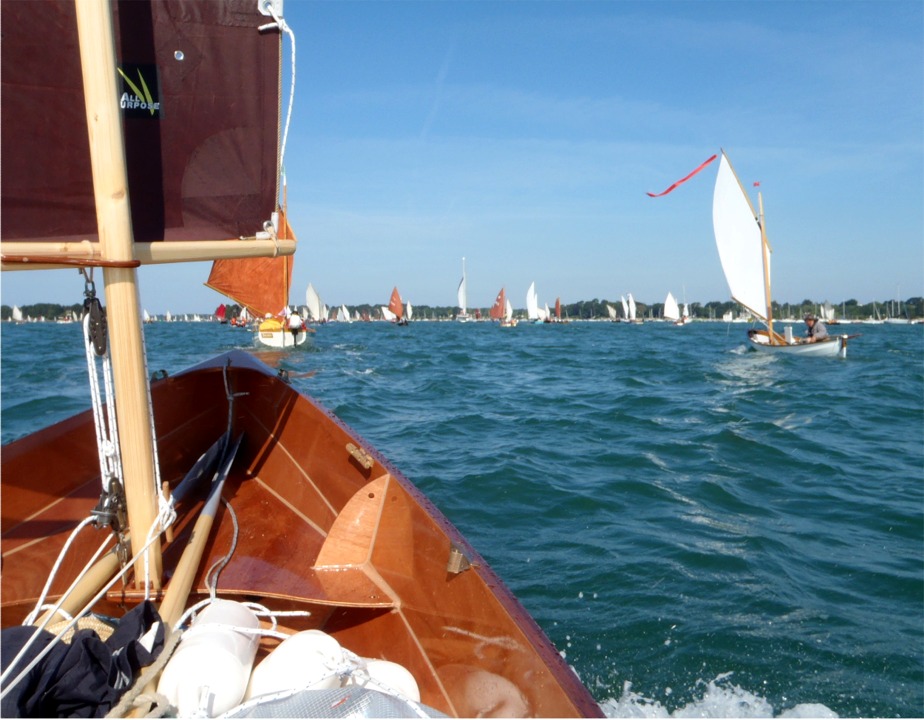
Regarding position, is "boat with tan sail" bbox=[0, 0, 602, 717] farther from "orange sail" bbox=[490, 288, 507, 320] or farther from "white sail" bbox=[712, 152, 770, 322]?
"orange sail" bbox=[490, 288, 507, 320]

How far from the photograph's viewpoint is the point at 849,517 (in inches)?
226

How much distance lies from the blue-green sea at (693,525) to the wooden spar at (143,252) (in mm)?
2664

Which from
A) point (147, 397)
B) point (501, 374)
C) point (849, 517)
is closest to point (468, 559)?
point (147, 397)

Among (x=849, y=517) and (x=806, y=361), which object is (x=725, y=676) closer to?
(x=849, y=517)

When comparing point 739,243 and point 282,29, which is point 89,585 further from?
point 739,243

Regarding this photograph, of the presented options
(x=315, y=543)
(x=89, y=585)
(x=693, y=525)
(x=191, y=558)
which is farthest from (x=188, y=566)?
(x=693, y=525)

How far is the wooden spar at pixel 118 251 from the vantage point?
2012 millimetres

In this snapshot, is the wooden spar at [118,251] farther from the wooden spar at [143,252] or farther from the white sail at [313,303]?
the white sail at [313,303]

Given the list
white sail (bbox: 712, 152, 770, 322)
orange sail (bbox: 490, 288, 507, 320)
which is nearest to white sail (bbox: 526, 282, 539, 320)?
orange sail (bbox: 490, 288, 507, 320)

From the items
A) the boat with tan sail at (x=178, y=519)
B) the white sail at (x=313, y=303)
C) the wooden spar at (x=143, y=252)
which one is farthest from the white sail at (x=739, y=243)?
the white sail at (x=313, y=303)

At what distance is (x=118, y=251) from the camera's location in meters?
2.12

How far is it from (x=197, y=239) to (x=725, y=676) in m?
3.38

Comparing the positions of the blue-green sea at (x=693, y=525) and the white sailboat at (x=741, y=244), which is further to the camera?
the white sailboat at (x=741, y=244)

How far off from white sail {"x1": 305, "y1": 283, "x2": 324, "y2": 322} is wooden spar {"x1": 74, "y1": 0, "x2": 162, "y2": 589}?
69.7m
